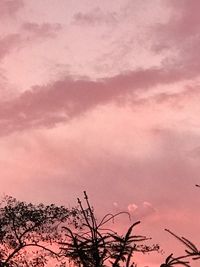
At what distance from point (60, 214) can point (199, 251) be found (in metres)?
34.5

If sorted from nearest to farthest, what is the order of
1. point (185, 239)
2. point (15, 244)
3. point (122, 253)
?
point (185, 239), point (122, 253), point (15, 244)

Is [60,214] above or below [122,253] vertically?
above

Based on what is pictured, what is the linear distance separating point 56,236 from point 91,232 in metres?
32.7

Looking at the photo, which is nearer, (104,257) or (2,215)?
(104,257)

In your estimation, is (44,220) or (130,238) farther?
(44,220)

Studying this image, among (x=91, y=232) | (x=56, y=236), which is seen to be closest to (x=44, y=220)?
(x=56, y=236)

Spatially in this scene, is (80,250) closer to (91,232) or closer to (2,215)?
(91,232)

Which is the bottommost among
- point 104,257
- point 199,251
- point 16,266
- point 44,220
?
point 199,251

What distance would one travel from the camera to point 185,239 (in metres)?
8.22

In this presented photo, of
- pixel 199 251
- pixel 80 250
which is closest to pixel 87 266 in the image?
pixel 80 250

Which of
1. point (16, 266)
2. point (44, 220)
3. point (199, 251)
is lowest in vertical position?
point (199, 251)

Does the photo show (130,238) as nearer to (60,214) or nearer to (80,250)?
(80,250)

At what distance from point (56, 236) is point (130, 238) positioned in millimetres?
32880

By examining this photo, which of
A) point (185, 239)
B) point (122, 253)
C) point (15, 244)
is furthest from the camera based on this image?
point (15, 244)
